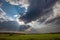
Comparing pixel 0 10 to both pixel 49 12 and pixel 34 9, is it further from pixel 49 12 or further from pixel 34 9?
pixel 49 12

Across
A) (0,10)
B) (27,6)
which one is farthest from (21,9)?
(0,10)

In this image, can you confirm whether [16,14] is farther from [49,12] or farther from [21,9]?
[49,12]

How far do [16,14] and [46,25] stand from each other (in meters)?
0.65

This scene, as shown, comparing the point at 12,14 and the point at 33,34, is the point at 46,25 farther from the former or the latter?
the point at 12,14

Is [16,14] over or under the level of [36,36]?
over

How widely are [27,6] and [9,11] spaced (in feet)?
1.25

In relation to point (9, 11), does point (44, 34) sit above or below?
below

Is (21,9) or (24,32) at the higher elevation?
(21,9)

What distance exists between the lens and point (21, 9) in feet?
15.6

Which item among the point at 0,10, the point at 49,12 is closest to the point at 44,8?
the point at 49,12

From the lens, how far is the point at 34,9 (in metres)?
4.78

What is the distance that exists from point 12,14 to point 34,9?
1.51ft

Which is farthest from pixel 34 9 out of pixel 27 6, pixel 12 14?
pixel 12 14

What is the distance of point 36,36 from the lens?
466 centimetres
